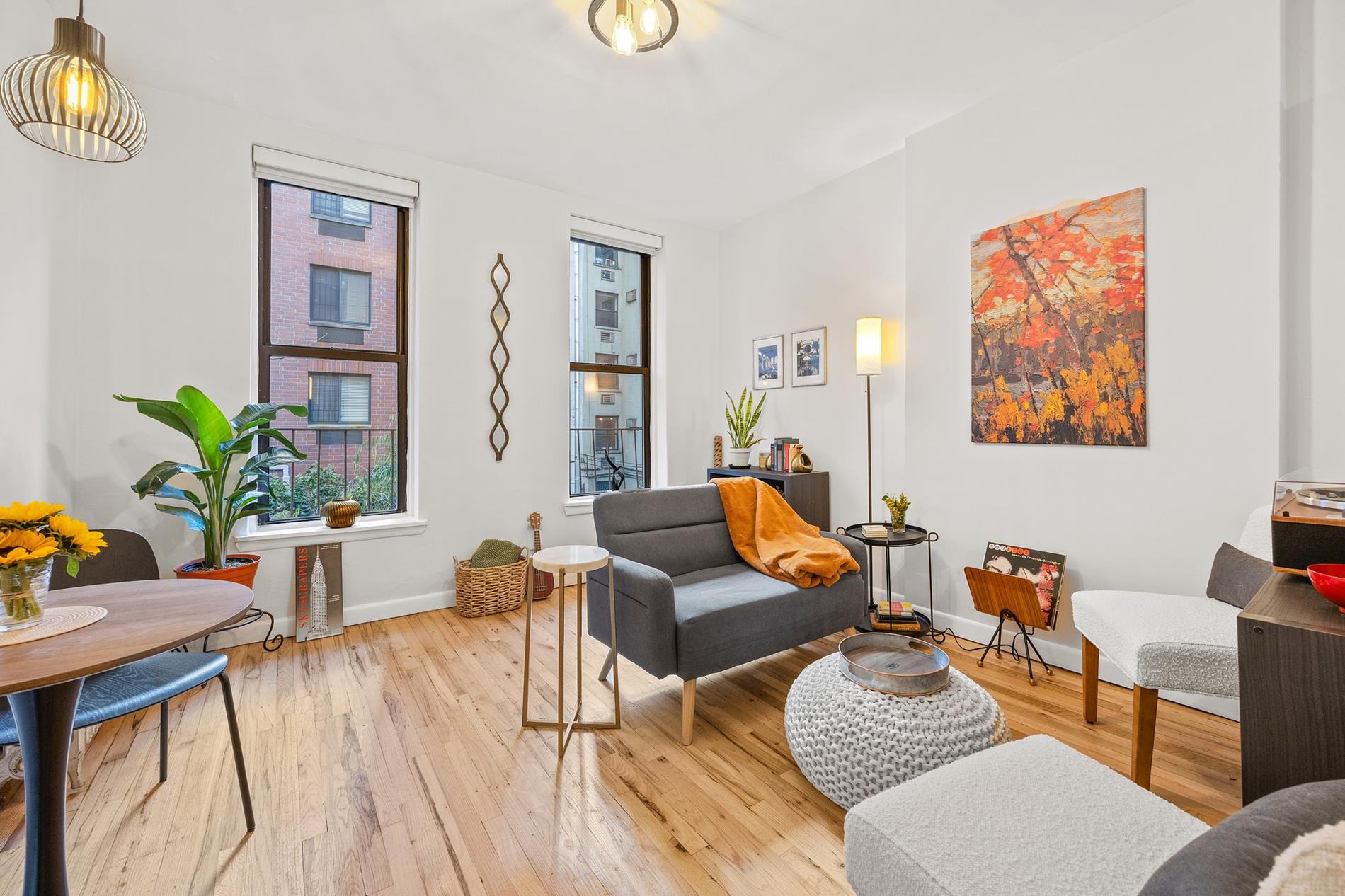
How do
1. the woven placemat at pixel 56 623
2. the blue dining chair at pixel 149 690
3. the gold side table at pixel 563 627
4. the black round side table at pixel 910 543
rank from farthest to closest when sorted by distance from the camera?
1. the black round side table at pixel 910 543
2. the gold side table at pixel 563 627
3. the blue dining chair at pixel 149 690
4. the woven placemat at pixel 56 623

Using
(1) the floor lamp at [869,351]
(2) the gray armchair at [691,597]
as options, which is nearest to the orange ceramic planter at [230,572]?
(2) the gray armchair at [691,597]

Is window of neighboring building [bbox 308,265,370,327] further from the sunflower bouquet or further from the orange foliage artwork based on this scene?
the orange foliage artwork

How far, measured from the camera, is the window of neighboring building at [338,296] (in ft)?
11.1

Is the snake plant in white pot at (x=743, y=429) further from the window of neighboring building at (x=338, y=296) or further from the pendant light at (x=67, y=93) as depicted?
the pendant light at (x=67, y=93)

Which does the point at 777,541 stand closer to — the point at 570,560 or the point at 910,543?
the point at 910,543

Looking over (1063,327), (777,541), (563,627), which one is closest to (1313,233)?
(1063,327)

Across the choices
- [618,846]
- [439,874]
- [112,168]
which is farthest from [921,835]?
[112,168]

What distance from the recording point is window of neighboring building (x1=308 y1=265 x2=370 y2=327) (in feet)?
11.1

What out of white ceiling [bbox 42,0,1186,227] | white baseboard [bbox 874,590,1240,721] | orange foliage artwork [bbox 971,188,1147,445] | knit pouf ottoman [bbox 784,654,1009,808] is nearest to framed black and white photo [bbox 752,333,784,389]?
white ceiling [bbox 42,0,1186,227]

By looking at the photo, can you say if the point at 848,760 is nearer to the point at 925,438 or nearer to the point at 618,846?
the point at 618,846

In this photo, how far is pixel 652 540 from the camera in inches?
103

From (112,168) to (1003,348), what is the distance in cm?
435

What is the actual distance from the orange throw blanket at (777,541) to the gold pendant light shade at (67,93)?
251 centimetres

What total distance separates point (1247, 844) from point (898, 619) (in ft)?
7.62
